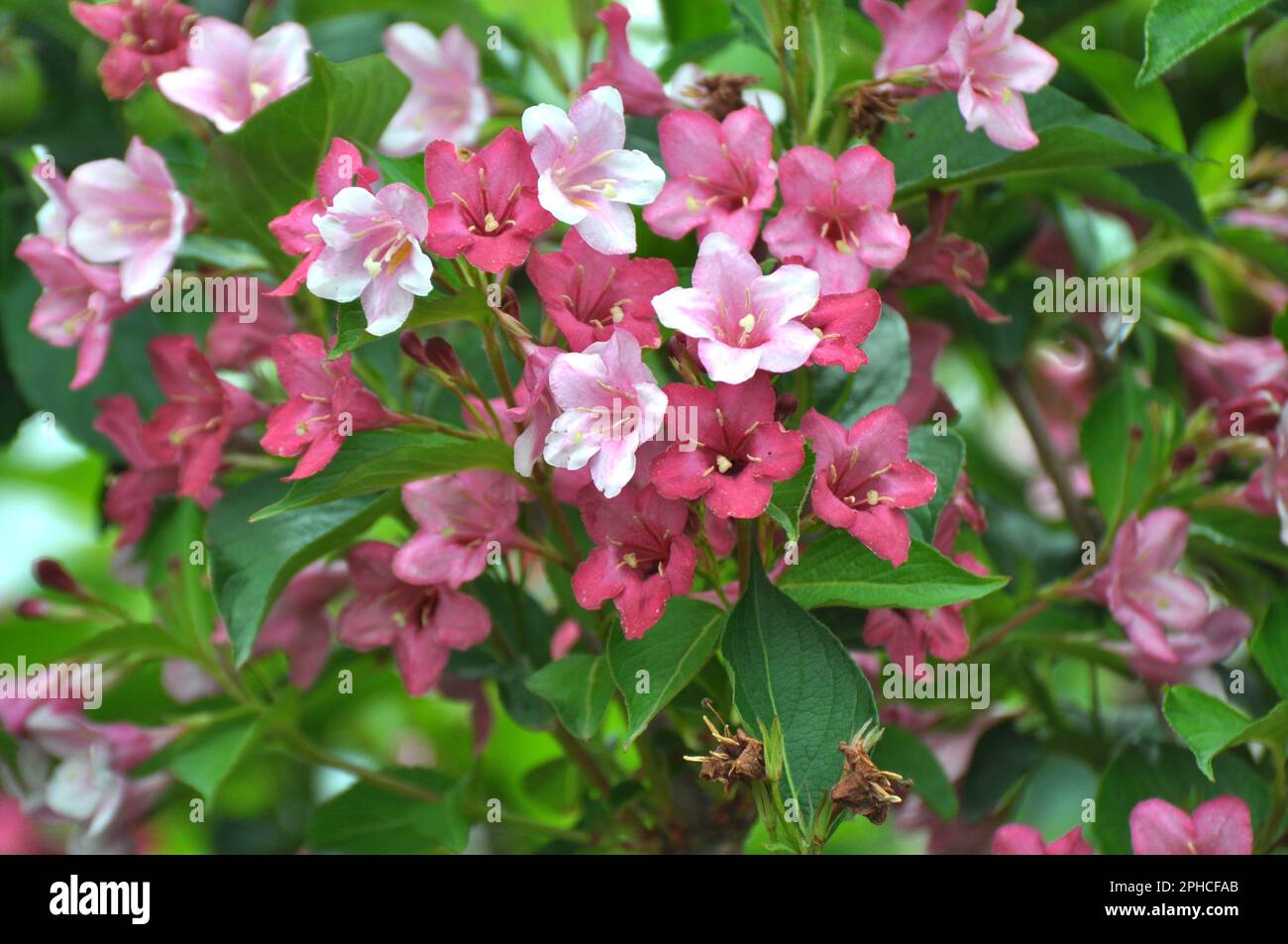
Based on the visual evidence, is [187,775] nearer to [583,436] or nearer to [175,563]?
[175,563]

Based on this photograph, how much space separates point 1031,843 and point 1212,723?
4.9 inches

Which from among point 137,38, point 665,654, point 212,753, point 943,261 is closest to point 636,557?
point 665,654

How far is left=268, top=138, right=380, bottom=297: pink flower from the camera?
0.71 meters

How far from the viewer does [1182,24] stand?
2.52ft

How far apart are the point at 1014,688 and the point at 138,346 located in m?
0.75

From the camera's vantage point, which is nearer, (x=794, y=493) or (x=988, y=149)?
(x=794, y=493)

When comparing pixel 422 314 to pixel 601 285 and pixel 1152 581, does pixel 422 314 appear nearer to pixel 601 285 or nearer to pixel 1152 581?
pixel 601 285

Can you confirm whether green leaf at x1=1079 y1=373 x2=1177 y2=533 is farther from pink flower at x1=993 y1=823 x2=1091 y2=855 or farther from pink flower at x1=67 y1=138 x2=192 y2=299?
pink flower at x1=67 y1=138 x2=192 y2=299

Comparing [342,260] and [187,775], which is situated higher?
[342,260]

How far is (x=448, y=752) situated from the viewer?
5.06 feet

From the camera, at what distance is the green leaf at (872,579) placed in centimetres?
70

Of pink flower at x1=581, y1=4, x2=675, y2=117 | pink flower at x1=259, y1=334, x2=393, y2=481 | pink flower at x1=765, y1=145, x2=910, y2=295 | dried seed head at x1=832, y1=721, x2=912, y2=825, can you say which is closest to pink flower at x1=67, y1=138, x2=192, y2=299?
pink flower at x1=259, y1=334, x2=393, y2=481
